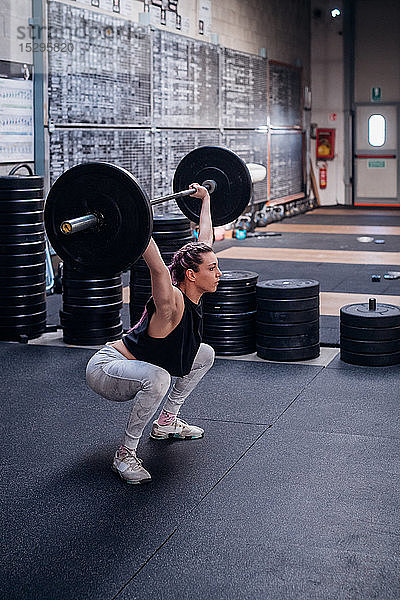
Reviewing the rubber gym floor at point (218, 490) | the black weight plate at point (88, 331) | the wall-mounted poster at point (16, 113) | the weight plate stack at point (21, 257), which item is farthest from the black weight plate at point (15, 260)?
the wall-mounted poster at point (16, 113)

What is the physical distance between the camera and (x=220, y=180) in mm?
4695

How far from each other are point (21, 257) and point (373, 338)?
2316mm

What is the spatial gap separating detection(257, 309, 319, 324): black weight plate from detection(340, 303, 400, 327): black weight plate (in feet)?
0.59

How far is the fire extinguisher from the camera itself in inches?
594

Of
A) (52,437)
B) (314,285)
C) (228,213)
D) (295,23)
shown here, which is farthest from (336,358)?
(295,23)

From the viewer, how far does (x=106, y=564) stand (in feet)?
8.42

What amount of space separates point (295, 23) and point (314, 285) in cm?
982

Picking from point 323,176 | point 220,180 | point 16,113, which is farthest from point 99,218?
point 323,176

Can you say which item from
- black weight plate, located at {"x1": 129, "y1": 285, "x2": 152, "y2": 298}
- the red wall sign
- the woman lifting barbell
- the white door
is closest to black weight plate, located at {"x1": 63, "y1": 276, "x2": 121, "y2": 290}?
black weight plate, located at {"x1": 129, "y1": 285, "x2": 152, "y2": 298}

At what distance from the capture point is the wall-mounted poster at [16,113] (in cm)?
677

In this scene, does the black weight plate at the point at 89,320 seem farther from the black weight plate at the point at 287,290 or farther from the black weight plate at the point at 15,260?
the black weight plate at the point at 287,290

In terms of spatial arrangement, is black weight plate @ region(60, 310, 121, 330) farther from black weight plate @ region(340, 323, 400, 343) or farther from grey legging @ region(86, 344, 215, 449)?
grey legging @ region(86, 344, 215, 449)

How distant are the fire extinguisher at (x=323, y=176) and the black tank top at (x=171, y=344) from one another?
40.1 ft

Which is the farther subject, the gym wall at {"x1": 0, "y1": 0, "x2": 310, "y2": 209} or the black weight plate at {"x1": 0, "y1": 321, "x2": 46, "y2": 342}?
the gym wall at {"x1": 0, "y1": 0, "x2": 310, "y2": 209}
